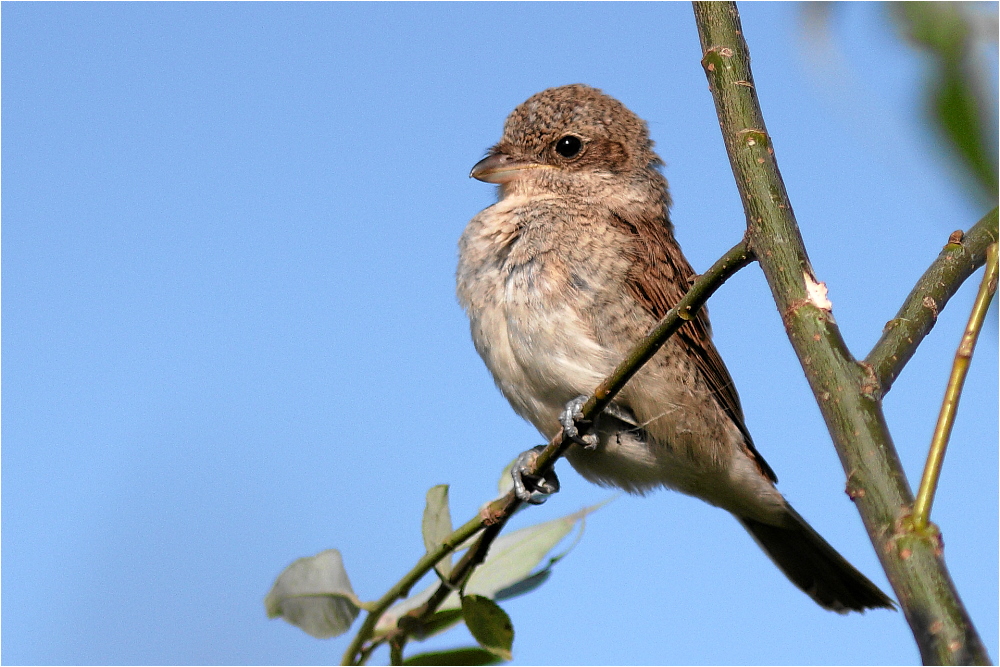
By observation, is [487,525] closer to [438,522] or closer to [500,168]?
[438,522]

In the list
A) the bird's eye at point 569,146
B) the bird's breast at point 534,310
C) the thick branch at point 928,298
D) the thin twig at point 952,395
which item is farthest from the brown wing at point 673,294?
the thin twig at point 952,395

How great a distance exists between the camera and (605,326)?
3.78 meters

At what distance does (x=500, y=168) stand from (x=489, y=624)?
306 cm

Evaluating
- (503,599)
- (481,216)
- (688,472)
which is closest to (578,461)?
(688,472)

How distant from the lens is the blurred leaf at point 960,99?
0.64m

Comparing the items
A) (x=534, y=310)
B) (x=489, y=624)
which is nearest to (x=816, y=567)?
(x=534, y=310)

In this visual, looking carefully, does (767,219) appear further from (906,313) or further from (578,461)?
(578,461)

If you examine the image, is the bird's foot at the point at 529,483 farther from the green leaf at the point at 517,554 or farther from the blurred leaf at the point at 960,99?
the blurred leaf at the point at 960,99

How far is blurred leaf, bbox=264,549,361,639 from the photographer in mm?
2201

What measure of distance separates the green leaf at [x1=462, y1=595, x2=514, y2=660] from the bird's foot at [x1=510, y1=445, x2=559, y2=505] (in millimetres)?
370

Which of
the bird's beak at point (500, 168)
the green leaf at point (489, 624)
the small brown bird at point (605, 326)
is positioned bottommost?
the green leaf at point (489, 624)

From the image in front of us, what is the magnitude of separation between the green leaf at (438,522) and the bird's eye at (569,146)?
275 centimetres

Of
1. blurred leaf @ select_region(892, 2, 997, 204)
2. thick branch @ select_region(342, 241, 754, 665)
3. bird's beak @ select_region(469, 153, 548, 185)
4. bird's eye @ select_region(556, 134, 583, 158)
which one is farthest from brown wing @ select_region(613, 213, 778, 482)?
blurred leaf @ select_region(892, 2, 997, 204)

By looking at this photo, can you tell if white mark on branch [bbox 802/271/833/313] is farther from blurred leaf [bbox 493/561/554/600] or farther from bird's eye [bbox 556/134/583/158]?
bird's eye [bbox 556/134/583/158]
